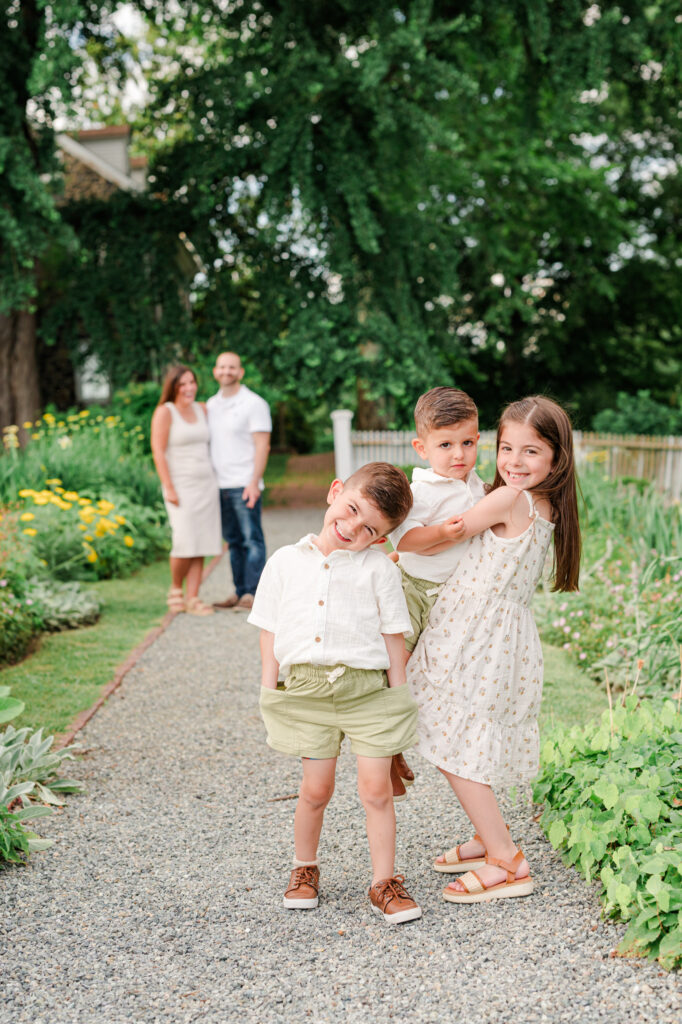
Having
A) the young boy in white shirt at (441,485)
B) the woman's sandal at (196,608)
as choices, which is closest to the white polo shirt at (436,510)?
the young boy in white shirt at (441,485)

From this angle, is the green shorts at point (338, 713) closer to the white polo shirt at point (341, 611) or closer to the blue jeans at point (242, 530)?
the white polo shirt at point (341, 611)

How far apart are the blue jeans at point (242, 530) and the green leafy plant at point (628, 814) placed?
11.9 ft

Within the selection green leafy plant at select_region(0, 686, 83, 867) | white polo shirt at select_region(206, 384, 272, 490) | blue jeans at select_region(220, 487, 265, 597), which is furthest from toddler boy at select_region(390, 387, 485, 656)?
blue jeans at select_region(220, 487, 265, 597)

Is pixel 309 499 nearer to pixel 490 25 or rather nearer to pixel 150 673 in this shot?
pixel 490 25

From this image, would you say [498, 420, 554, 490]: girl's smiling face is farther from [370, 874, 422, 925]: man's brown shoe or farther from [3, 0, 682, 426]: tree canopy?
[3, 0, 682, 426]: tree canopy

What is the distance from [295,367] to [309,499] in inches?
106

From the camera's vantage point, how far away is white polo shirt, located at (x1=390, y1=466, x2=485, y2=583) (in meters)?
2.47

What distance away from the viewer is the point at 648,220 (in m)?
21.9

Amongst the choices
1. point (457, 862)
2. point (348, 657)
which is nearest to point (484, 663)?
point (348, 657)

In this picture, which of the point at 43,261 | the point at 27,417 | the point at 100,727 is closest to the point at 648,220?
the point at 43,261

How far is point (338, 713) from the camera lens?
8.11 ft

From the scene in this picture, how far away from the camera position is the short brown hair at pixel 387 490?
7.69 feet

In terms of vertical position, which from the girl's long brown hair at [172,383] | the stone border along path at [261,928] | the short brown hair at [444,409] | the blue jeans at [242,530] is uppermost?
the girl's long brown hair at [172,383]

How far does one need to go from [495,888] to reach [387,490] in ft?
4.05
